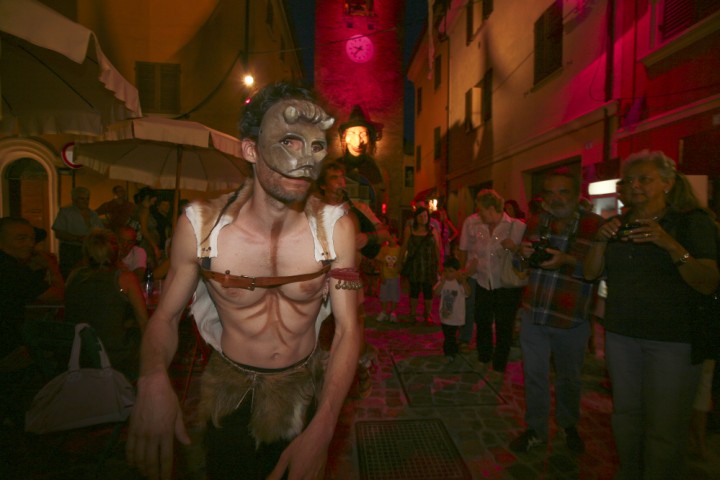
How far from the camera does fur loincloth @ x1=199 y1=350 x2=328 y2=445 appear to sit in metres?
1.90

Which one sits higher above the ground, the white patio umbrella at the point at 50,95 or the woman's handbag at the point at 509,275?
the white patio umbrella at the point at 50,95

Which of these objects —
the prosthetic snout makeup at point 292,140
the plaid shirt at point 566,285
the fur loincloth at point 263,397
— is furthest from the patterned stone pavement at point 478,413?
the prosthetic snout makeup at point 292,140

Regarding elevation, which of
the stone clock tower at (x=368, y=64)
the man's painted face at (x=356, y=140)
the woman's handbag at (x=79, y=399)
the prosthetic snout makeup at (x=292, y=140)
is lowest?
the woman's handbag at (x=79, y=399)

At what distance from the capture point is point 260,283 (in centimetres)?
185

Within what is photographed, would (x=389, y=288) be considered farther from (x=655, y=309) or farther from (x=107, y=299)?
(x=655, y=309)

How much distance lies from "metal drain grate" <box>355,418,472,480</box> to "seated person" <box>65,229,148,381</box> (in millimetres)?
2156

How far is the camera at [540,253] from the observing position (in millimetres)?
3434

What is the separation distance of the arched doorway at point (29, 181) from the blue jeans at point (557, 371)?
11.4m

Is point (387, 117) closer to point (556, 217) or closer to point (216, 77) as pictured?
point (216, 77)

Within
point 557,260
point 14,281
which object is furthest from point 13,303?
point 557,260

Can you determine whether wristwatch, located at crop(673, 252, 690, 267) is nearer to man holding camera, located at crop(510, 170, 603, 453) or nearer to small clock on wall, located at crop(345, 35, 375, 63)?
man holding camera, located at crop(510, 170, 603, 453)

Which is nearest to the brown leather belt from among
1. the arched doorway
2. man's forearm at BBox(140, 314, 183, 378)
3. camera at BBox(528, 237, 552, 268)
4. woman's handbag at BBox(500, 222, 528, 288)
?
man's forearm at BBox(140, 314, 183, 378)

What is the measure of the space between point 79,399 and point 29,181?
10.0 m

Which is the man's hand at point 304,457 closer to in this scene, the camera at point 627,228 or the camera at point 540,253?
the camera at point 627,228
